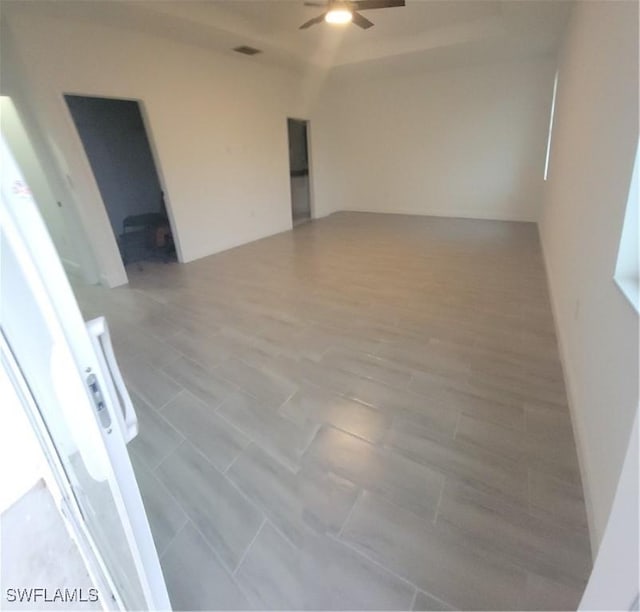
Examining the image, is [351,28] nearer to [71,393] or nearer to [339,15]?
[339,15]

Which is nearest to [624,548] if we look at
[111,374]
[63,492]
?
[111,374]

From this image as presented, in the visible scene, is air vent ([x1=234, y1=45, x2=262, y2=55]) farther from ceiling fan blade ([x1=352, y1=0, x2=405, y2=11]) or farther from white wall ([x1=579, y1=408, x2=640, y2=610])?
white wall ([x1=579, y1=408, x2=640, y2=610])

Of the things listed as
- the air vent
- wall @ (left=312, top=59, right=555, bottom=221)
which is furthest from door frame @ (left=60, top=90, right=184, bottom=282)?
wall @ (left=312, top=59, right=555, bottom=221)

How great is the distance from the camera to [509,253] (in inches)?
186

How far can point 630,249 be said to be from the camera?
1.31 meters

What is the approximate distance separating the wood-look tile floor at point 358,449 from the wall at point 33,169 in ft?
5.07

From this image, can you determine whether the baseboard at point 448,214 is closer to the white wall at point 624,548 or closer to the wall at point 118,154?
the wall at point 118,154

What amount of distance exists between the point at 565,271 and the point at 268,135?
16.9ft

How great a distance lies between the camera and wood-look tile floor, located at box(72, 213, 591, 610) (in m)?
1.20

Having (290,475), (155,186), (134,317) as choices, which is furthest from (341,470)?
(155,186)

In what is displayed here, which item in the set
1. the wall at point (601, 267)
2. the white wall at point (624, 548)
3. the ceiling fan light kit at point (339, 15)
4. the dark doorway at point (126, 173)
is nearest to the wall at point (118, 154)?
the dark doorway at point (126, 173)

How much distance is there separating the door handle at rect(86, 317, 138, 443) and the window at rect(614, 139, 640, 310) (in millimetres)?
1582

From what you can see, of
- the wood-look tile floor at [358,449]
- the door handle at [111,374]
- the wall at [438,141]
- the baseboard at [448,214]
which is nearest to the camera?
the door handle at [111,374]

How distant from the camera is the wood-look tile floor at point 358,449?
47.1 inches
